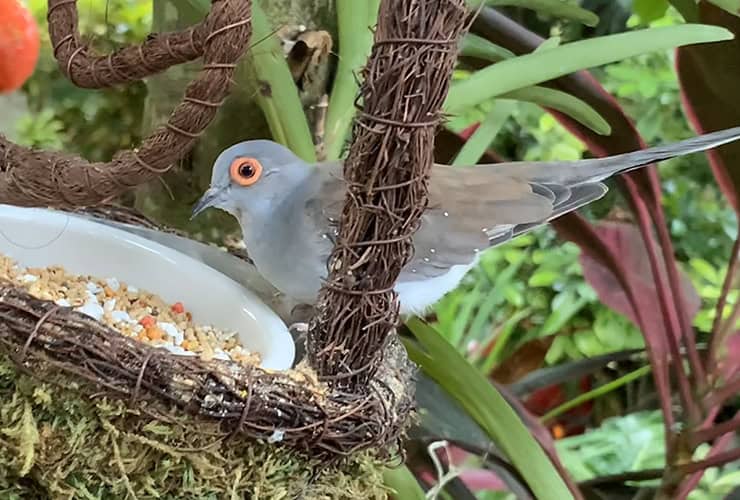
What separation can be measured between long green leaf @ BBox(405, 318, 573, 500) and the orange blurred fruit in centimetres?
35

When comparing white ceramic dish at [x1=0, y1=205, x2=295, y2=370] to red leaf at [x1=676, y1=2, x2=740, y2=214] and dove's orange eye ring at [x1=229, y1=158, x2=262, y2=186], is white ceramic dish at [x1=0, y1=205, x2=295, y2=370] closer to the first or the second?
dove's orange eye ring at [x1=229, y1=158, x2=262, y2=186]

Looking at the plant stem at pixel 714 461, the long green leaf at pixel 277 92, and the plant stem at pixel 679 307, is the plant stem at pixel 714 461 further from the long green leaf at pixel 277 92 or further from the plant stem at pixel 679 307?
the long green leaf at pixel 277 92

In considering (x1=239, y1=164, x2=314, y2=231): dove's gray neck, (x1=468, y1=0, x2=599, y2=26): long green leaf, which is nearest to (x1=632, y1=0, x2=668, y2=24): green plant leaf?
(x1=468, y1=0, x2=599, y2=26): long green leaf

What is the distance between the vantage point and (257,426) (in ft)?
1.32

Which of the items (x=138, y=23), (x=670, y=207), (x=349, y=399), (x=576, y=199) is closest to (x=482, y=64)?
(x=576, y=199)

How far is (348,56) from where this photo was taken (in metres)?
0.65

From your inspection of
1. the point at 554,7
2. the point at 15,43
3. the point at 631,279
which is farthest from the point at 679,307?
the point at 15,43

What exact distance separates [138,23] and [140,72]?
1.86ft

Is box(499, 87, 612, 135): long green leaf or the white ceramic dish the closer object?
the white ceramic dish

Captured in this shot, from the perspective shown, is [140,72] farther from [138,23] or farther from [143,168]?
[138,23]

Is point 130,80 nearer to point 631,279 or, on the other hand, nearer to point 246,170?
point 246,170

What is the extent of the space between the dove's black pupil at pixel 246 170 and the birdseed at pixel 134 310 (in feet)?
0.32

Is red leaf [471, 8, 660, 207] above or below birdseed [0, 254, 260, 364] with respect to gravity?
above

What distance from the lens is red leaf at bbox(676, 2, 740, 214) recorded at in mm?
769
